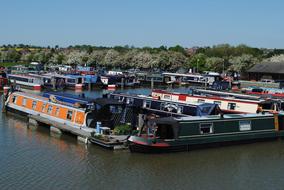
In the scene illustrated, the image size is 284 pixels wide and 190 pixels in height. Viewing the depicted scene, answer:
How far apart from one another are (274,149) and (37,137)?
12.0m

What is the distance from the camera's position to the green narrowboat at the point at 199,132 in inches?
764

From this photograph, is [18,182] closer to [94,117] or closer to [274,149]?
[94,117]

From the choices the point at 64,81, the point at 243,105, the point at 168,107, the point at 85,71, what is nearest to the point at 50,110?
the point at 168,107

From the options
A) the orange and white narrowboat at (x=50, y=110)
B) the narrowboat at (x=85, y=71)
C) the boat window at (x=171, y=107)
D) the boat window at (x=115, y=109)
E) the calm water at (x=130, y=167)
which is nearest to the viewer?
the calm water at (x=130, y=167)

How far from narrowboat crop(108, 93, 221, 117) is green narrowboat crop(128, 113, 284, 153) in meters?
3.08

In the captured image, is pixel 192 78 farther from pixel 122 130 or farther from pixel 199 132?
pixel 122 130

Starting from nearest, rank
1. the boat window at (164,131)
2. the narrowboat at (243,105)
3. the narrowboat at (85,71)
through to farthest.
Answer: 1. the boat window at (164,131)
2. the narrowboat at (243,105)
3. the narrowboat at (85,71)

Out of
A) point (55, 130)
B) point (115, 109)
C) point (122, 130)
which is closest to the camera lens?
point (122, 130)

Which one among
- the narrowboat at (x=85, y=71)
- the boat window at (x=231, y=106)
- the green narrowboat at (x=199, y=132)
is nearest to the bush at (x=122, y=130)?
the green narrowboat at (x=199, y=132)

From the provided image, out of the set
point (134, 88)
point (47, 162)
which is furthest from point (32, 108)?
point (134, 88)

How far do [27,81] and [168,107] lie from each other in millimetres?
29073

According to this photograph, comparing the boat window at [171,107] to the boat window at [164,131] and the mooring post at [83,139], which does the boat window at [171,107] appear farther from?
the mooring post at [83,139]

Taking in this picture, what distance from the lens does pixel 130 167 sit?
1820 cm

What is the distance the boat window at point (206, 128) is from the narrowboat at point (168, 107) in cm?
401
